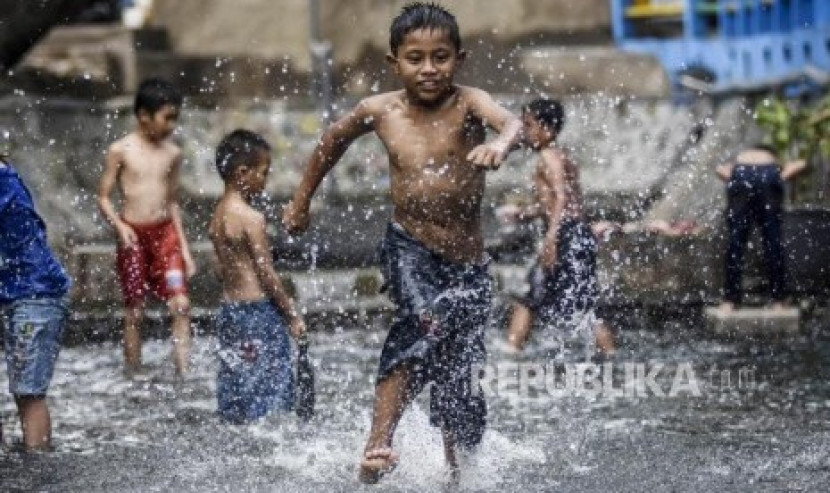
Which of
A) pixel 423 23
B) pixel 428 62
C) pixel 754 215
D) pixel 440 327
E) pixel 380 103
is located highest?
pixel 423 23

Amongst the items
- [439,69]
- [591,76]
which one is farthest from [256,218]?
[591,76]

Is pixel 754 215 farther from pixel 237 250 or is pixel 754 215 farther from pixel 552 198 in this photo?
pixel 237 250

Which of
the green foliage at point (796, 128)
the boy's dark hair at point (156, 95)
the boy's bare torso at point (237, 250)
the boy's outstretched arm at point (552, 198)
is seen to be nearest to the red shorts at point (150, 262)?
the boy's dark hair at point (156, 95)

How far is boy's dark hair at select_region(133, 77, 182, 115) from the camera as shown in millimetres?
8898

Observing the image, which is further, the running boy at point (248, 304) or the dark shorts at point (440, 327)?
the running boy at point (248, 304)

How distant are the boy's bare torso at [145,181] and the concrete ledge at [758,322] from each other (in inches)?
124

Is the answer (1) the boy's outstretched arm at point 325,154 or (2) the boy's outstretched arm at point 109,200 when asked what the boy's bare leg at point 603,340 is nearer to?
(2) the boy's outstretched arm at point 109,200

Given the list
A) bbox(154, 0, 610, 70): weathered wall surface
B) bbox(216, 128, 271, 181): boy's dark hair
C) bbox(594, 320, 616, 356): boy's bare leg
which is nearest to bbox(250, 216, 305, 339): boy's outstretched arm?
bbox(216, 128, 271, 181): boy's dark hair

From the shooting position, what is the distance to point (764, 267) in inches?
418

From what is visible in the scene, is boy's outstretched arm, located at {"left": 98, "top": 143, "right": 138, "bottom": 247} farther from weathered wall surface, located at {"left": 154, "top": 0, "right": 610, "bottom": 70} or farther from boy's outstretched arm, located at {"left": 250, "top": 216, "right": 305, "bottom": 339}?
weathered wall surface, located at {"left": 154, "top": 0, "right": 610, "bottom": 70}

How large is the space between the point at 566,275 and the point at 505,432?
240cm

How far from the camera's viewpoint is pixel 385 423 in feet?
19.3

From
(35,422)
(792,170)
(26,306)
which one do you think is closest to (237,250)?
(26,306)

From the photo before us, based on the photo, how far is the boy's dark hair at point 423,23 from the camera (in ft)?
19.5
